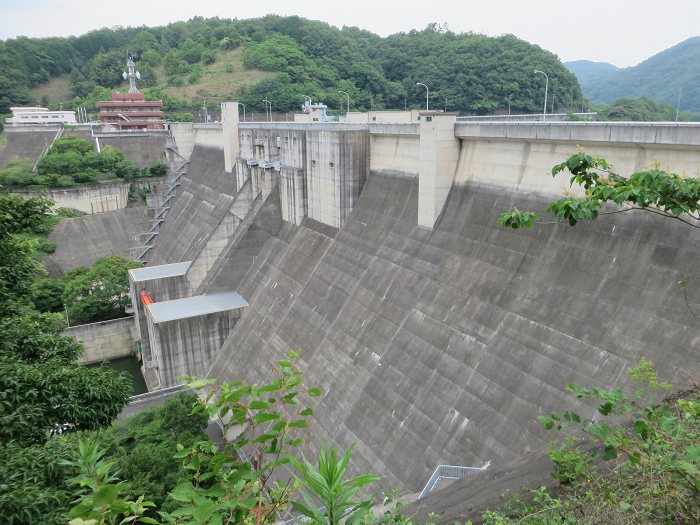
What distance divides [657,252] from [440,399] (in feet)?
18.4

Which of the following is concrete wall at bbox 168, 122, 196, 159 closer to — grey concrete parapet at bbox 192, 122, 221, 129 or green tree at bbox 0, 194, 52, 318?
grey concrete parapet at bbox 192, 122, 221, 129

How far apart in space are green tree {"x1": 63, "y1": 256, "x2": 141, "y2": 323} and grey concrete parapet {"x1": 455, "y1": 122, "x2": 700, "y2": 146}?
2194cm

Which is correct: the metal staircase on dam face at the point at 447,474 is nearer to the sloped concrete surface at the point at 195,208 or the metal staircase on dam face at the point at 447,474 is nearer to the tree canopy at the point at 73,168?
the sloped concrete surface at the point at 195,208

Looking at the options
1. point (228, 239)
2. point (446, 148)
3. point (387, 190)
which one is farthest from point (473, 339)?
point (228, 239)

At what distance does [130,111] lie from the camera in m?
67.1

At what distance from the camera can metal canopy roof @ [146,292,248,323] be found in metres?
21.7

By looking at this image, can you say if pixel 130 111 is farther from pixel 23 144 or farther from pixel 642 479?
pixel 642 479

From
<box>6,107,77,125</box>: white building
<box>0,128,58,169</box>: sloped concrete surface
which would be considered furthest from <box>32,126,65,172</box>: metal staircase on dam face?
<box>6,107,77,125</box>: white building

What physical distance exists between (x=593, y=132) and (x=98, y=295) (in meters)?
26.2

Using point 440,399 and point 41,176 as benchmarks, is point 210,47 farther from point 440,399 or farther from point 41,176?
point 440,399

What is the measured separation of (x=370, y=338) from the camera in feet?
51.1

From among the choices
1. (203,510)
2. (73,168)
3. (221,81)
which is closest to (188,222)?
(73,168)

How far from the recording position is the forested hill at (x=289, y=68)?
7719 cm

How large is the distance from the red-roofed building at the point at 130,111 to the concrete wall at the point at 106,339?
44580 millimetres
